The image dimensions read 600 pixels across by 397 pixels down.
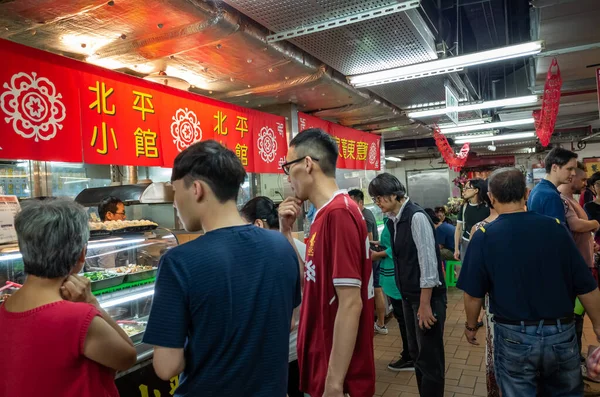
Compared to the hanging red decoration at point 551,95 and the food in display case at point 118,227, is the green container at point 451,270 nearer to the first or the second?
the hanging red decoration at point 551,95

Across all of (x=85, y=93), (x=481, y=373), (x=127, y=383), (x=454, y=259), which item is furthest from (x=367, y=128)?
(x=127, y=383)

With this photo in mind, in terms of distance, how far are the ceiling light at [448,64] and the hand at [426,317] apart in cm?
263

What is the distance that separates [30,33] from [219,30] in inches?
59.0

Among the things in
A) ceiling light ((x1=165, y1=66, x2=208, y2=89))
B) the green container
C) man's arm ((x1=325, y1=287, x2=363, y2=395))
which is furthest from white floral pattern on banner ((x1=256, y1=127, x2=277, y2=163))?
the green container

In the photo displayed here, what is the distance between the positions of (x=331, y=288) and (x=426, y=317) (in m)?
1.81

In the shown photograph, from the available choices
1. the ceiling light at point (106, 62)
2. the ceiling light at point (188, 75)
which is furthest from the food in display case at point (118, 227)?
the ceiling light at point (188, 75)

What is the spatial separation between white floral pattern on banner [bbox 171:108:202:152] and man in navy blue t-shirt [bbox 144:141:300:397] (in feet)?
10.2

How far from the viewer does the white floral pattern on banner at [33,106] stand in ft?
10.1

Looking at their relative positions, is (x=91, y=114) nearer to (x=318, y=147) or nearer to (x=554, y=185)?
(x=318, y=147)

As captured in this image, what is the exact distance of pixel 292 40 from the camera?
13.3ft

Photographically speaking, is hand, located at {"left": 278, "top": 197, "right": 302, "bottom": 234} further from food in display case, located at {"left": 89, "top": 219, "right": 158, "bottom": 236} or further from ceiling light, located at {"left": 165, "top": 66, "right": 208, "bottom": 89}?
ceiling light, located at {"left": 165, "top": 66, "right": 208, "bottom": 89}

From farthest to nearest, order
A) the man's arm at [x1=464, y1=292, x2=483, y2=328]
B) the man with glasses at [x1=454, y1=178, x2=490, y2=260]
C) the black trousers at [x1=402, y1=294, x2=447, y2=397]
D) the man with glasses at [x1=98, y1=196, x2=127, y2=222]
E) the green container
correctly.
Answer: the green container
the man with glasses at [x1=454, y1=178, x2=490, y2=260]
the man with glasses at [x1=98, y1=196, x2=127, y2=222]
the black trousers at [x1=402, y1=294, x2=447, y2=397]
the man's arm at [x1=464, y1=292, x2=483, y2=328]

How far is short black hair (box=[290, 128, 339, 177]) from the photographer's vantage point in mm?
2041

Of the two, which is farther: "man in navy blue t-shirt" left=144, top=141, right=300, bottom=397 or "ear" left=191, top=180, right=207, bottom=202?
"ear" left=191, top=180, right=207, bottom=202
